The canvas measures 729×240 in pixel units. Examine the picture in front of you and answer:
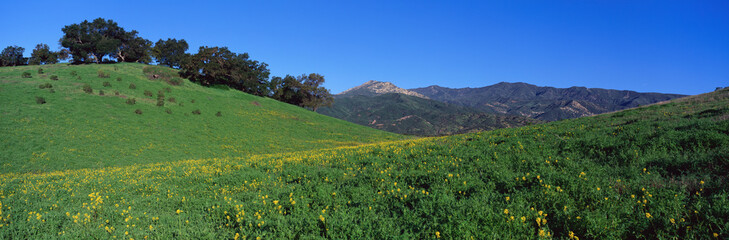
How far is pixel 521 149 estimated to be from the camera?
38.8 feet

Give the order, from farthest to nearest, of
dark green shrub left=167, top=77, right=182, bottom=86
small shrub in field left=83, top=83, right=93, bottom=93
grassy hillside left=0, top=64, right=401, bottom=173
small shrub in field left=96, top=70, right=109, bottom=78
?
dark green shrub left=167, top=77, right=182, bottom=86 → small shrub in field left=96, top=70, right=109, bottom=78 → small shrub in field left=83, top=83, right=93, bottom=93 → grassy hillside left=0, top=64, right=401, bottom=173

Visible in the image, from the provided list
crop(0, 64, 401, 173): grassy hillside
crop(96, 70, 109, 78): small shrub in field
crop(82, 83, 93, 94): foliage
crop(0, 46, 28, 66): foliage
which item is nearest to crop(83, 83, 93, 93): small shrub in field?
crop(82, 83, 93, 94): foliage

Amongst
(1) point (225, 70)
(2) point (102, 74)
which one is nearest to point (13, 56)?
(2) point (102, 74)

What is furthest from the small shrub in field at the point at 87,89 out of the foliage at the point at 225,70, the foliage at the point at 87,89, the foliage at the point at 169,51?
the foliage at the point at 169,51

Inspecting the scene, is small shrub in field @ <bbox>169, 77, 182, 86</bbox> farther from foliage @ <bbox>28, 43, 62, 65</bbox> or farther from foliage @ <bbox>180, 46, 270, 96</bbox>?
foliage @ <bbox>28, 43, 62, 65</bbox>

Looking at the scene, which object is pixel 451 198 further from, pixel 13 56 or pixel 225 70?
pixel 13 56

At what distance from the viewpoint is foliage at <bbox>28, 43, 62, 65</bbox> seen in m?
67.9

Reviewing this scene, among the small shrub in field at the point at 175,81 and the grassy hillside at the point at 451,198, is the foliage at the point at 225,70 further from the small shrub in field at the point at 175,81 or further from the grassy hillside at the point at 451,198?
the grassy hillside at the point at 451,198

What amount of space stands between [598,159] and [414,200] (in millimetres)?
7416

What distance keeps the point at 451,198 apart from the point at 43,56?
104013mm

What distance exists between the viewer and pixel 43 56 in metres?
68.6

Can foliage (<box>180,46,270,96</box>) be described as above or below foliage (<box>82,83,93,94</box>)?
above

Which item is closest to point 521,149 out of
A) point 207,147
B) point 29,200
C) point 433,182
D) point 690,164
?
point 690,164

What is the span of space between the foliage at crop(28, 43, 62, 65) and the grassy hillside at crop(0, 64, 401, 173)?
66.8 ft
